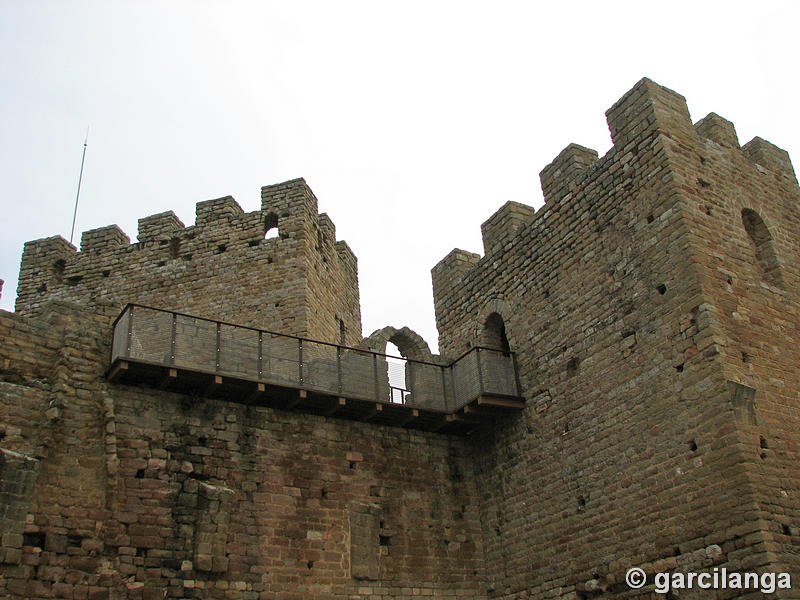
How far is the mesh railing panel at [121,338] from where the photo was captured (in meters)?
10.9

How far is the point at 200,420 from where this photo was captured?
11484 millimetres

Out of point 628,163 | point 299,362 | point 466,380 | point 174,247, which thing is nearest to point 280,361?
point 299,362

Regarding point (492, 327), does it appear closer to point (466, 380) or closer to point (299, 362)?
point (466, 380)

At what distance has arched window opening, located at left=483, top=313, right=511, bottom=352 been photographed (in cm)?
1398

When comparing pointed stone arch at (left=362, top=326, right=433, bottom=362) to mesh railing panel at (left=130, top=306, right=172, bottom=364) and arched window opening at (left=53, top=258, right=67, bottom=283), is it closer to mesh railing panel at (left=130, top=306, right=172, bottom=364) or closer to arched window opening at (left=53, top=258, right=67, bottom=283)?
mesh railing panel at (left=130, top=306, right=172, bottom=364)

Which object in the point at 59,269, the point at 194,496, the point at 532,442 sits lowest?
the point at 194,496

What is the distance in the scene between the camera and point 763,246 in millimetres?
11766

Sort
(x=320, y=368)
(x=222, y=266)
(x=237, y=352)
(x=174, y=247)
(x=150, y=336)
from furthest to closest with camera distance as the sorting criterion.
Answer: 1. (x=174, y=247)
2. (x=222, y=266)
3. (x=320, y=368)
4. (x=237, y=352)
5. (x=150, y=336)

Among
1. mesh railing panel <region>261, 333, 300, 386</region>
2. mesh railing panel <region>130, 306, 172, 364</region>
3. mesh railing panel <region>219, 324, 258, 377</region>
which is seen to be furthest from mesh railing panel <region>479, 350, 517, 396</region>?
mesh railing panel <region>130, 306, 172, 364</region>

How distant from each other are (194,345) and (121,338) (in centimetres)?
99

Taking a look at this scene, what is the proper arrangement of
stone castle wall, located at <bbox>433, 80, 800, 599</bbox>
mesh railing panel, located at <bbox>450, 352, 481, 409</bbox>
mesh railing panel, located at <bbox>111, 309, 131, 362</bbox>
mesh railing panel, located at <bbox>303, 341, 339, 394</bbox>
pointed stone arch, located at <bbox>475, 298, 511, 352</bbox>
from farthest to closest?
pointed stone arch, located at <bbox>475, 298, 511, 352</bbox>
mesh railing panel, located at <bbox>450, 352, 481, 409</bbox>
mesh railing panel, located at <bbox>303, 341, 339, 394</bbox>
mesh railing panel, located at <bbox>111, 309, 131, 362</bbox>
stone castle wall, located at <bbox>433, 80, 800, 599</bbox>

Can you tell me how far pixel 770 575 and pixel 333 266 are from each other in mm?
11701

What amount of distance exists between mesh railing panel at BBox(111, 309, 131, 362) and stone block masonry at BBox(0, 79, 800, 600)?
217 millimetres

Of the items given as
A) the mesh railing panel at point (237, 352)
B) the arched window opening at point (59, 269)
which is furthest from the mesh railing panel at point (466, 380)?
the arched window opening at point (59, 269)
